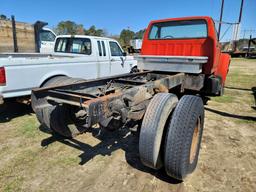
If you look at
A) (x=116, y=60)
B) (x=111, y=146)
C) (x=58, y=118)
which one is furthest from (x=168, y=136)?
(x=116, y=60)

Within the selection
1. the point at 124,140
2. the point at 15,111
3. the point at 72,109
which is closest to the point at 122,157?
the point at 124,140

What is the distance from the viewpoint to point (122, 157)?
3381mm

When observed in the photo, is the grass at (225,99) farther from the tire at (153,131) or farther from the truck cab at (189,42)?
the tire at (153,131)

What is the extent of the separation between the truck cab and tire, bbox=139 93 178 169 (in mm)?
2366

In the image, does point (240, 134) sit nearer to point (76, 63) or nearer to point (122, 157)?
point (122, 157)

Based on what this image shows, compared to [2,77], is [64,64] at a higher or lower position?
higher

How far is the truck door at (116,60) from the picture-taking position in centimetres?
709

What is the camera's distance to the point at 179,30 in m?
5.46

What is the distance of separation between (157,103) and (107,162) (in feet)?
4.33

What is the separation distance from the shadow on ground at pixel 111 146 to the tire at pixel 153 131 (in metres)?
0.56

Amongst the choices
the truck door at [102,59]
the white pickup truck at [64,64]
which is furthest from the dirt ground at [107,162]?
the truck door at [102,59]

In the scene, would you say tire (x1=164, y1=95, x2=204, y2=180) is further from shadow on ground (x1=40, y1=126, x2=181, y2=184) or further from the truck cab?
the truck cab

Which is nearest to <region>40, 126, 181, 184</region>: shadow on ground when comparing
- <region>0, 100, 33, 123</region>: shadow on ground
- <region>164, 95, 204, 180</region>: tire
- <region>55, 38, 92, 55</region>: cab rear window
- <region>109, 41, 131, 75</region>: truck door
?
<region>164, 95, 204, 180</region>: tire

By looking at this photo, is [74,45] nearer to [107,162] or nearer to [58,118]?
[58,118]
